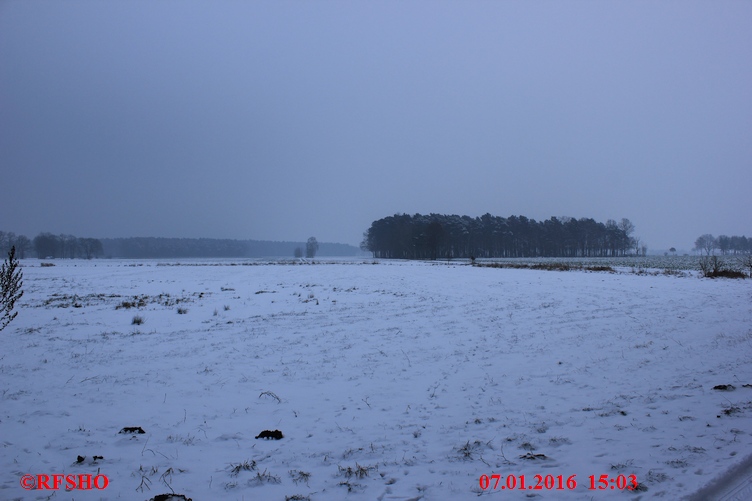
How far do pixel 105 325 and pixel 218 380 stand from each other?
7838 millimetres

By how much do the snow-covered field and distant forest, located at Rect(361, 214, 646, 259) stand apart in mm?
94572

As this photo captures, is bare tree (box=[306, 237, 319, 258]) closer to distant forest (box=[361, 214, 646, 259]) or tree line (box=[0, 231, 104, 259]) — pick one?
distant forest (box=[361, 214, 646, 259])

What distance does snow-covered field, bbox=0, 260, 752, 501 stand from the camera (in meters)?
4.48

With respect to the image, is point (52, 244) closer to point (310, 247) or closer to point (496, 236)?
point (310, 247)

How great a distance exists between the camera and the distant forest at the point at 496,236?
11144cm

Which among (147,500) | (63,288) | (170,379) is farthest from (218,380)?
(63,288)

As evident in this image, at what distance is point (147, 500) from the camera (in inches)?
161

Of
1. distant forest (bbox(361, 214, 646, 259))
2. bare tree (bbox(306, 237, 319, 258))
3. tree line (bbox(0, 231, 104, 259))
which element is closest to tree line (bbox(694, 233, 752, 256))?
distant forest (bbox(361, 214, 646, 259))
